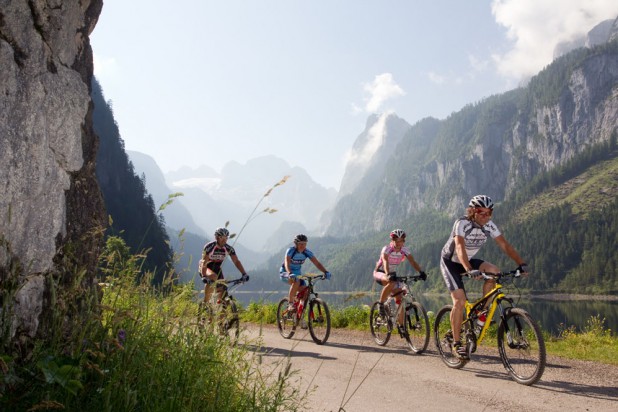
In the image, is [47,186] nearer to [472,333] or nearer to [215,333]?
[215,333]

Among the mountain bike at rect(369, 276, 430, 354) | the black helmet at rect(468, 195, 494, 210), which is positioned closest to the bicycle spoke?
the mountain bike at rect(369, 276, 430, 354)

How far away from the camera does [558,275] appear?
554ft

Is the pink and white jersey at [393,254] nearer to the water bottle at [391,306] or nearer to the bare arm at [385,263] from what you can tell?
the bare arm at [385,263]

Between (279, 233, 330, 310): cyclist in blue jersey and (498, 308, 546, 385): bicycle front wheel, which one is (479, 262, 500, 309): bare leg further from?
(279, 233, 330, 310): cyclist in blue jersey

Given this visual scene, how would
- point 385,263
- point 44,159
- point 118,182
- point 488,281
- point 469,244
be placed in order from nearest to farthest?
point 44,159, point 488,281, point 469,244, point 385,263, point 118,182

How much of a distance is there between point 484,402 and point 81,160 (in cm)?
539

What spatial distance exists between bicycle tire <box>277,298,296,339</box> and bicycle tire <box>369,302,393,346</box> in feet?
6.99

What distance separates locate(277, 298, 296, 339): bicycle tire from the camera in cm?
1281

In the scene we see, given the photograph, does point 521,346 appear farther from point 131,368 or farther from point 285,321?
point 285,321

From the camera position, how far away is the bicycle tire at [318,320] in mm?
11734

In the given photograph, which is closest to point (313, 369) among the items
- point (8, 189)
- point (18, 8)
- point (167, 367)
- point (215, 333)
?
point (215, 333)

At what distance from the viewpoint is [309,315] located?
1235 cm

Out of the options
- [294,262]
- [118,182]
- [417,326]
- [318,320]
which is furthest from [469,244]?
[118,182]

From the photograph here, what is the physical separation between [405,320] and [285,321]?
3.62 metres
